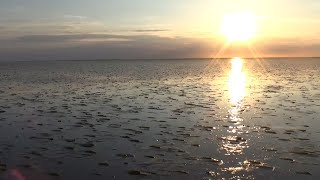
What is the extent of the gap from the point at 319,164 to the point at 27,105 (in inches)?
931

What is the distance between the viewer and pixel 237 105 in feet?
97.0

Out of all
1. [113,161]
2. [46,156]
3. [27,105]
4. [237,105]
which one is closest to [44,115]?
[27,105]

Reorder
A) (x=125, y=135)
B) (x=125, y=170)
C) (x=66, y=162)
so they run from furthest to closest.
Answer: (x=125, y=135)
(x=66, y=162)
(x=125, y=170)

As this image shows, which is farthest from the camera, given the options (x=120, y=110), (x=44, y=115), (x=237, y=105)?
(x=237, y=105)

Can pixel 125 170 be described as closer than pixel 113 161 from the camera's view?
Yes

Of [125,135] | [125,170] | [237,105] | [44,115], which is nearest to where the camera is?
[125,170]

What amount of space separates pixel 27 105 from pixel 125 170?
65.1ft

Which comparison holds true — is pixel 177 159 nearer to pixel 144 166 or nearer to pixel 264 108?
pixel 144 166

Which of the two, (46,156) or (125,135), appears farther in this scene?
(125,135)

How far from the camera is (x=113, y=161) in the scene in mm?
13992

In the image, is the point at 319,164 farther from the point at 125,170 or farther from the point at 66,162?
the point at 66,162

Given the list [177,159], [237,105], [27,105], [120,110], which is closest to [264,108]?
[237,105]

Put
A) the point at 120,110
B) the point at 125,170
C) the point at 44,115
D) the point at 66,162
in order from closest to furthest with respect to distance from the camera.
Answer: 1. the point at 125,170
2. the point at 66,162
3. the point at 44,115
4. the point at 120,110

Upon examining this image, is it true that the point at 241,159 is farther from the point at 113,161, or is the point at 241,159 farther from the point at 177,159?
the point at 113,161
